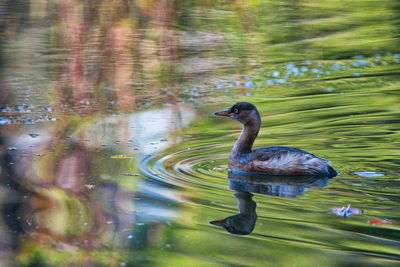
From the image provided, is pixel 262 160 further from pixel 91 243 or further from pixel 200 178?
pixel 91 243

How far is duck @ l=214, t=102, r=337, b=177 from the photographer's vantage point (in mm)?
7781

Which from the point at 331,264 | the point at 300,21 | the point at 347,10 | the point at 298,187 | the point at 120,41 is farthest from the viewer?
the point at 347,10

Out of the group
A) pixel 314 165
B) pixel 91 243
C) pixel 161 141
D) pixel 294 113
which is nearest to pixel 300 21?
pixel 294 113

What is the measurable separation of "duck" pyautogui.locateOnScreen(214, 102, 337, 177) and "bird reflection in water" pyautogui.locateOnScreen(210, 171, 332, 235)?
0.07 m

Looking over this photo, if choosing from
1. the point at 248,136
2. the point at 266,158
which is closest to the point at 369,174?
the point at 266,158

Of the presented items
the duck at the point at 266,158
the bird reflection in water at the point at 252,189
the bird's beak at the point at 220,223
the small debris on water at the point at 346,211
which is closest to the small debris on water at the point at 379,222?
the small debris on water at the point at 346,211

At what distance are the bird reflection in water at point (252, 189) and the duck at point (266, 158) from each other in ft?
0.24

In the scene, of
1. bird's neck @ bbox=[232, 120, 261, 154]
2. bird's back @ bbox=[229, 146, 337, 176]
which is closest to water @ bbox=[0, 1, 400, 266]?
bird's back @ bbox=[229, 146, 337, 176]

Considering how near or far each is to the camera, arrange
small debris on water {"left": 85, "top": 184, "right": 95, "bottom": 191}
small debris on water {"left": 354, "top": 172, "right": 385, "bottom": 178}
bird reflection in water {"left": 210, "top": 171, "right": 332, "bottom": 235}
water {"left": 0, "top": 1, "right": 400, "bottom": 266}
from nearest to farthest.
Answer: water {"left": 0, "top": 1, "right": 400, "bottom": 266}, bird reflection in water {"left": 210, "top": 171, "right": 332, "bottom": 235}, small debris on water {"left": 85, "top": 184, "right": 95, "bottom": 191}, small debris on water {"left": 354, "top": 172, "right": 385, "bottom": 178}

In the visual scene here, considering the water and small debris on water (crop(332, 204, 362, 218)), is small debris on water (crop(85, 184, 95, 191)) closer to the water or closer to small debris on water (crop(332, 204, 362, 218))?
the water

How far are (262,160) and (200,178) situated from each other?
0.81 m

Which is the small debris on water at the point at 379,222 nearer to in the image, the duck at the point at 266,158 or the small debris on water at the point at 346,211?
the small debris on water at the point at 346,211

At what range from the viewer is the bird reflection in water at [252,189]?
20.2 ft

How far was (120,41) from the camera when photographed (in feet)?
58.3
